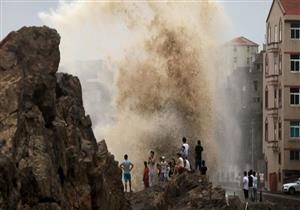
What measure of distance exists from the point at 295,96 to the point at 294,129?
264 cm

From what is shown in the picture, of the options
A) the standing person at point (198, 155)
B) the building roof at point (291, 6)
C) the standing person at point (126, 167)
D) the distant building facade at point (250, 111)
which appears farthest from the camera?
the distant building facade at point (250, 111)

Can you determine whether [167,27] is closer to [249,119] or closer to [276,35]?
[276,35]

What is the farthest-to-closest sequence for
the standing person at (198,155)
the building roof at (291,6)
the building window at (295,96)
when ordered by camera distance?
the building roof at (291,6) → the building window at (295,96) → the standing person at (198,155)

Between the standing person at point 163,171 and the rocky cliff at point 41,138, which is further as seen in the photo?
the standing person at point 163,171

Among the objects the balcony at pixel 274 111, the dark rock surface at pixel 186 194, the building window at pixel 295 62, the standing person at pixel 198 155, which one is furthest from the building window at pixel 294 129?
the dark rock surface at pixel 186 194

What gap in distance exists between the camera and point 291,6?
242 ft

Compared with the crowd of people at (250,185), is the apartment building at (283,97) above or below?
above

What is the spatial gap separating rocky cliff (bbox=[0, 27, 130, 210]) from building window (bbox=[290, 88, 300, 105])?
4591cm

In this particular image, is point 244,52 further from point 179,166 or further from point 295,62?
point 179,166

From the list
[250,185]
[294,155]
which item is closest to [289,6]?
[294,155]

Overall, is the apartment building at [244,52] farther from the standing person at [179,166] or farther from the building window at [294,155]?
the standing person at [179,166]

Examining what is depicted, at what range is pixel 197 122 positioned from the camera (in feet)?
200

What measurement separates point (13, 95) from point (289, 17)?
176ft

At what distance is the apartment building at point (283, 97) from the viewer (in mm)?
71375
